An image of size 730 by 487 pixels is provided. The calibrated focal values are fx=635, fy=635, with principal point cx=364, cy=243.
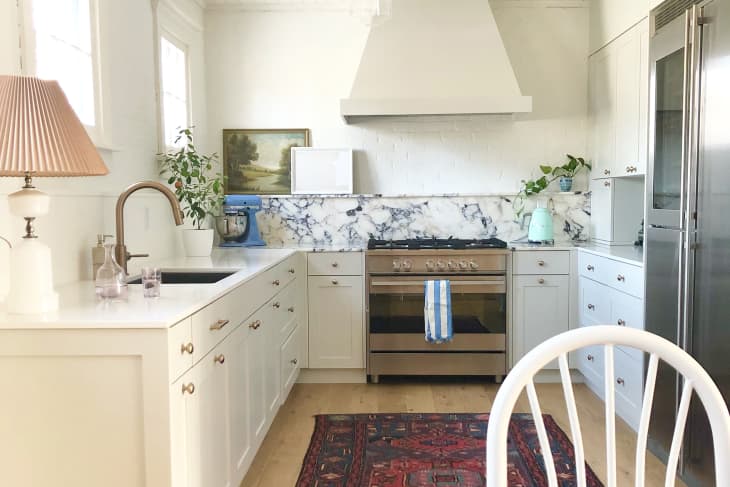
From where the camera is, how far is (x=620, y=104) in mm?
3734

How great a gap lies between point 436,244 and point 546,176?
100cm

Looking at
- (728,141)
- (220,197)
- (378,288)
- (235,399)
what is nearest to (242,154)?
(220,197)

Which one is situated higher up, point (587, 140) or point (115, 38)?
point (115, 38)

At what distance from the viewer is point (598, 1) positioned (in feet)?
13.5

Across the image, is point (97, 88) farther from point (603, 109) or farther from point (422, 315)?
point (603, 109)

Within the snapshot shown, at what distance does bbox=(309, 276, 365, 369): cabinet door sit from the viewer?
3.95 meters

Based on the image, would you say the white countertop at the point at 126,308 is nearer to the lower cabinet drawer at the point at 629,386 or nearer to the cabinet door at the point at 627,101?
the lower cabinet drawer at the point at 629,386

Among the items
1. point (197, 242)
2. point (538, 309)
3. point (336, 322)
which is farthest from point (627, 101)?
point (197, 242)

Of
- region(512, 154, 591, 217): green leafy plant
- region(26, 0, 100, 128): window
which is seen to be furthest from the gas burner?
region(26, 0, 100, 128): window

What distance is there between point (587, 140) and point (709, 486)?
263 centimetres

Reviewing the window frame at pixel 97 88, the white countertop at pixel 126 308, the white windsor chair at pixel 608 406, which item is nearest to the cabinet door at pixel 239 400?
the white countertop at pixel 126 308

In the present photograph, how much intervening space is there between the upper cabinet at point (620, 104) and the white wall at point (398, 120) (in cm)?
22

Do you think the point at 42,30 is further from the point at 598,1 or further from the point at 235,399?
the point at 598,1

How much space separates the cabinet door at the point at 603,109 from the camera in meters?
3.87
